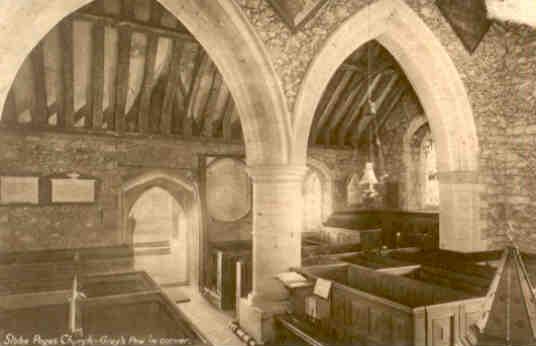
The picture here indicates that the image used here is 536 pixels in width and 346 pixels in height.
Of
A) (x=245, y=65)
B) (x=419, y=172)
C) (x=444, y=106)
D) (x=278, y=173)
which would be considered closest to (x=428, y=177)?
(x=419, y=172)

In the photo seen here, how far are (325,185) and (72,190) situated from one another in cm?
546

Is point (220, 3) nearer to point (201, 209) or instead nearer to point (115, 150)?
point (115, 150)

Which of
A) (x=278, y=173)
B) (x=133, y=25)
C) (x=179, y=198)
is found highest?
(x=133, y=25)

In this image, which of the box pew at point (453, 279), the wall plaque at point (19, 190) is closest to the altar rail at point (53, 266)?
the wall plaque at point (19, 190)

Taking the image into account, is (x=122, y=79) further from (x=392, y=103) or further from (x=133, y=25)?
(x=392, y=103)

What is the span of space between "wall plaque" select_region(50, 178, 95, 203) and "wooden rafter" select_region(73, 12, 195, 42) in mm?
3015

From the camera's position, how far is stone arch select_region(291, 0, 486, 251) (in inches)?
218

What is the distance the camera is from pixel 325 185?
1016 cm

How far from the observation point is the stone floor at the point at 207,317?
223 inches

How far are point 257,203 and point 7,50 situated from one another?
282cm

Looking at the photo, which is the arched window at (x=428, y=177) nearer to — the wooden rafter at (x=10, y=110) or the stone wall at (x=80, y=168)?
the stone wall at (x=80, y=168)

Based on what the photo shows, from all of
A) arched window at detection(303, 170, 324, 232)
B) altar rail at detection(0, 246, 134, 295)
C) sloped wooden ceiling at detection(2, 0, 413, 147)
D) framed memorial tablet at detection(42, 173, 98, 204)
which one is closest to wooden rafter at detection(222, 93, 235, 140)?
sloped wooden ceiling at detection(2, 0, 413, 147)

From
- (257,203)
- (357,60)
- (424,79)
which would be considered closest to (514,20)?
(424,79)

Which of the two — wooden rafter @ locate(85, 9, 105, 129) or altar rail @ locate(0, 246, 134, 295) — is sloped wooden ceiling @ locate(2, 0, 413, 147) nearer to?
wooden rafter @ locate(85, 9, 105, 129)
